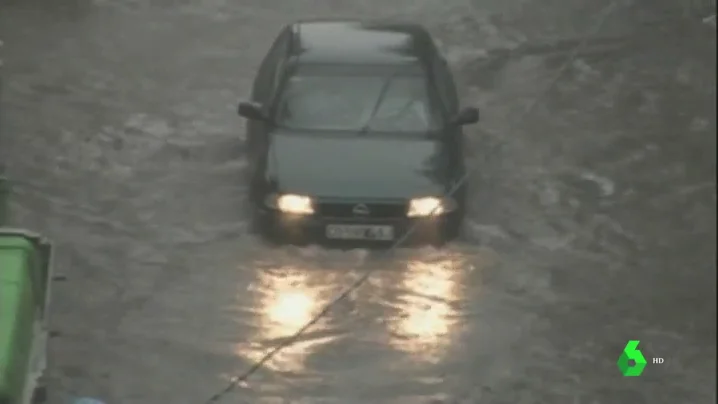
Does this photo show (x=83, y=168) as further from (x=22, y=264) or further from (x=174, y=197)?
(x=22, y=264)

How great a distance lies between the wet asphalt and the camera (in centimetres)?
852

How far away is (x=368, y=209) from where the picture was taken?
9.71m

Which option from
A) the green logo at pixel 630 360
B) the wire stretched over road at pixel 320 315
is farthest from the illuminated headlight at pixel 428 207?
the green logo at pixel 630 360

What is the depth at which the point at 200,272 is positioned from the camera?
9.87m

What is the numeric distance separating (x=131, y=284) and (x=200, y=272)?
59 centimetres

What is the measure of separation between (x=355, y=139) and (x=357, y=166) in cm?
35

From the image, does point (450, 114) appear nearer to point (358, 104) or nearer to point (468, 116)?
point (468, 116)

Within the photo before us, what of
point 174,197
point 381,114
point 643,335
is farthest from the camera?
point 174,197

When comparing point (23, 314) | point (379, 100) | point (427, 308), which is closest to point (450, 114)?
point (379, 100)

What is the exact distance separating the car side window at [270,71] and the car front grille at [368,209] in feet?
4.68

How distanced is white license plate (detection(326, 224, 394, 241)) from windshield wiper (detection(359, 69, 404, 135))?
93cm

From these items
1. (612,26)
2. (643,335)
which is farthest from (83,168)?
(612,26)

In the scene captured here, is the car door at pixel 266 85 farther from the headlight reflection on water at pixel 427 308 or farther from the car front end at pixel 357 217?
the headlight reflection on water at pixel 427 308

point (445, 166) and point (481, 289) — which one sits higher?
point (445, 166)
